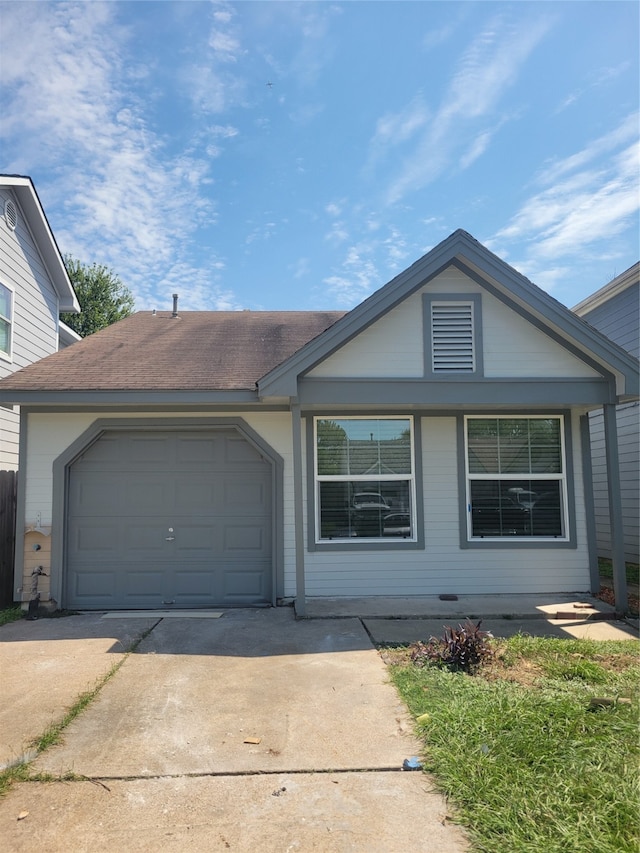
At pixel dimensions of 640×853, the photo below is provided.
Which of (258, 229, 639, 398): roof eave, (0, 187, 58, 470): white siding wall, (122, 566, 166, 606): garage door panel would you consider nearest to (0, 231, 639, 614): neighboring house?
(122, 566, 166, 606): garage door panel

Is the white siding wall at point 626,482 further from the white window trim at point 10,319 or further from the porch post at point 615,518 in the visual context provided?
the white window trim at point 10,319

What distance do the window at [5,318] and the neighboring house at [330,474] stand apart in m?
2.50

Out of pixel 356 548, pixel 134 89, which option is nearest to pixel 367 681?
pixel 356 548

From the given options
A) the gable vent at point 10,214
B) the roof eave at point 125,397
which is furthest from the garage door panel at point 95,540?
the gable vent at point 10,214

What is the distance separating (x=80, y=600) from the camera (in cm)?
806

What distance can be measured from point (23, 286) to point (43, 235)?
1301mm

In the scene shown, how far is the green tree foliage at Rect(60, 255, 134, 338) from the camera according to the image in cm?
3098

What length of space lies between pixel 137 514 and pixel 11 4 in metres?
7.14

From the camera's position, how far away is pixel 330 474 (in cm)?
822

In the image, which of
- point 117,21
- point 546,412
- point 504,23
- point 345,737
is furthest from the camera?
point 546,412

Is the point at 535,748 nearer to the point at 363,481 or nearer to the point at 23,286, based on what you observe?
the point at 363,481

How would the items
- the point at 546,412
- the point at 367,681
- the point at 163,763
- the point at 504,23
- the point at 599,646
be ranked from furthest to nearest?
the point at 546,412, the point at 504,23, the point at 599,646, the point at 367,681, the point at 163,763

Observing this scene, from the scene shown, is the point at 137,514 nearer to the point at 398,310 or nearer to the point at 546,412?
the point at 398,310

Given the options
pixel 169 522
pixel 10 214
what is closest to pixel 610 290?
pixel 169 522
